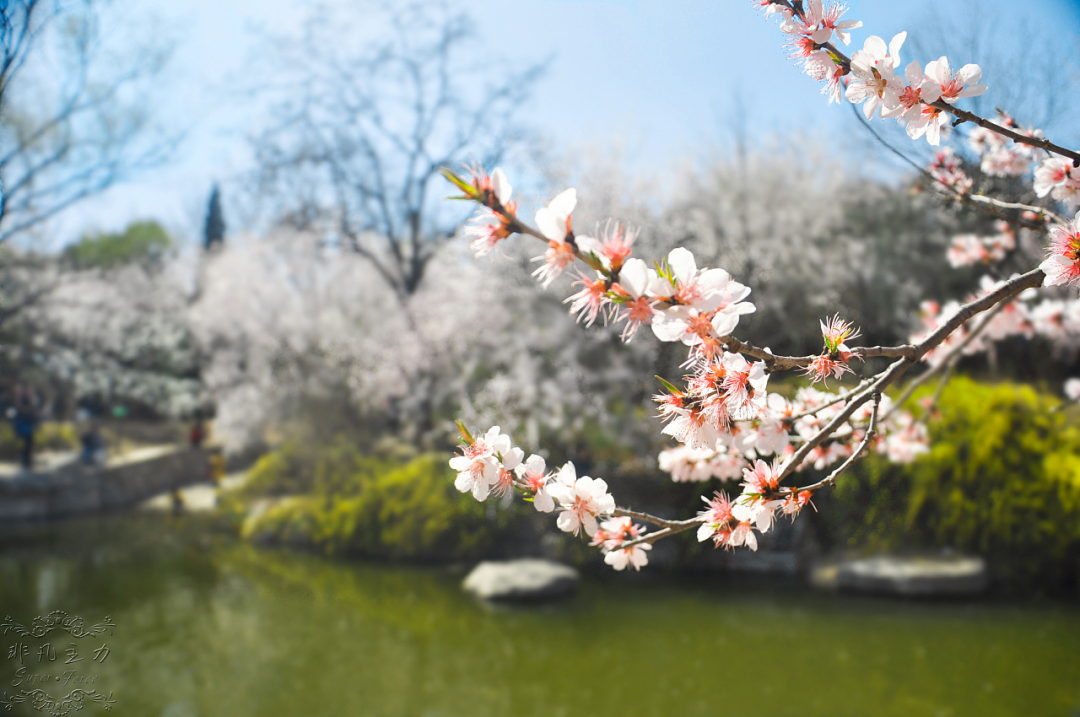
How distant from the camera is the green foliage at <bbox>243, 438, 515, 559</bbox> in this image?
4.91 metres

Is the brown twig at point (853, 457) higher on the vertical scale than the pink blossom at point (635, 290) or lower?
lower

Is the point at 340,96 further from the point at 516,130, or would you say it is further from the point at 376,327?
the point at 376,327

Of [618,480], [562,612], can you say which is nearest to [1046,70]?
[618,480]

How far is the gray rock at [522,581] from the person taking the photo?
392 cm

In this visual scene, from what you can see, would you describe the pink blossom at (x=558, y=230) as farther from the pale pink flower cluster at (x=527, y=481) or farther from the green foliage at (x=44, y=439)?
the green foliage at (x=44, y=439)

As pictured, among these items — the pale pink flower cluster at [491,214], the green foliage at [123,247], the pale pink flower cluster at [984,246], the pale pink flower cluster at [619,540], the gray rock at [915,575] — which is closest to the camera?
the pale pink flower cluster at [491,214]

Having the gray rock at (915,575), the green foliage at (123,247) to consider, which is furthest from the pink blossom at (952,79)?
the green foliage at (123,247)

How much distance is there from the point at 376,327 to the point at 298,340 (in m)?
0.90

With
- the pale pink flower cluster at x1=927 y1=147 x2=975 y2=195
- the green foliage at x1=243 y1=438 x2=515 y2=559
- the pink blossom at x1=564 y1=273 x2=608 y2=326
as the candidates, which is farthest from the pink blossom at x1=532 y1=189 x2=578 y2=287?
the green foliage at x1=243 y1=438 x2=515 y2=559

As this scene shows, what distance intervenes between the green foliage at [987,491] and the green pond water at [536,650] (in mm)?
394

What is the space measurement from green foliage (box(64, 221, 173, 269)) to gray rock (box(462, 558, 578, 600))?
547 centimetres

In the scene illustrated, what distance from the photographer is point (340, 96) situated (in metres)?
6.95

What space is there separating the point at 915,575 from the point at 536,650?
91.5 inches

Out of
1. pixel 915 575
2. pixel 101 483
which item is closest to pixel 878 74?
pixel 915 575
